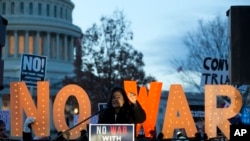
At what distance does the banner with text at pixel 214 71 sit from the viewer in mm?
17609

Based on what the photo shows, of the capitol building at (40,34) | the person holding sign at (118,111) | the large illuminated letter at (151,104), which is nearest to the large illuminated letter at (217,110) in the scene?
the large illuminated letter at (151,104)

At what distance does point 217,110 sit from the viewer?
10.7 metres

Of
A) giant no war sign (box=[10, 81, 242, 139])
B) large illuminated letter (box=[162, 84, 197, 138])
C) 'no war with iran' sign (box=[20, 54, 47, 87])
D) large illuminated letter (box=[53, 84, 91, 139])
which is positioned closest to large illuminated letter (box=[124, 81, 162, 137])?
giant no war sign (box=[10, 81, 242, 139])

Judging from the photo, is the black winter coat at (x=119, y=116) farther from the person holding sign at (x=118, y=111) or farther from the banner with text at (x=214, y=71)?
the banner with text at (x=214, y=71)

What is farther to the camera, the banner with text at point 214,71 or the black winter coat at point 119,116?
the banner with text at point 214,71

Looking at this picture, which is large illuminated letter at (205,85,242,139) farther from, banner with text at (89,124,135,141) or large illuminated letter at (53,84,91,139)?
banner with text at (89,124,135,141)

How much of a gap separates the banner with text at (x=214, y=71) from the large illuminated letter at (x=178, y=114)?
20.7 ft

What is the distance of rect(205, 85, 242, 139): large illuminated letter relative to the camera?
10.7 meters

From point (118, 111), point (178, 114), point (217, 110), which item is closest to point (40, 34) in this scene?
point (178, 114)

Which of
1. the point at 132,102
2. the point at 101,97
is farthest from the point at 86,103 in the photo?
the point at 101,97

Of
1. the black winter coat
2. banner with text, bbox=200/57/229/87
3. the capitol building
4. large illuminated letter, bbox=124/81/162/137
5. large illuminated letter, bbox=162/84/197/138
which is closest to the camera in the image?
the black winter coat

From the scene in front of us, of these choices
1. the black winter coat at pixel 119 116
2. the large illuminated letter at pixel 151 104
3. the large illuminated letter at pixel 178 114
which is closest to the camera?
the black winter coat at pixel 119 116

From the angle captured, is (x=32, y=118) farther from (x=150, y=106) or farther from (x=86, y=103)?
(x=150, y=106)

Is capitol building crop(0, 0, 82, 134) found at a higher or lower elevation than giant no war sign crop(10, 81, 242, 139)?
higher
